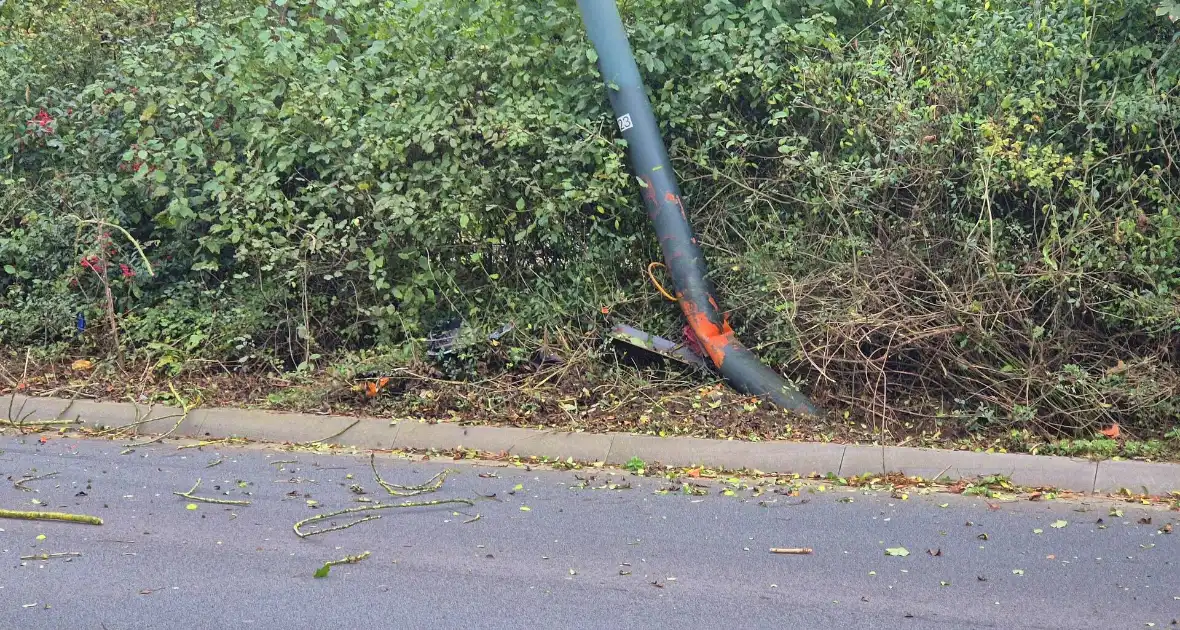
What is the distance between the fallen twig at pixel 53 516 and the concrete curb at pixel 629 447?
6.87ft

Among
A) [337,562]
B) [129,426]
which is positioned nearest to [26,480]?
[129,426]

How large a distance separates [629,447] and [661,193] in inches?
74.8

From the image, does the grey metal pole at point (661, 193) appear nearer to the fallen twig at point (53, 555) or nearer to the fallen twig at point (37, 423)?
the fallen twig at point (53, 555)

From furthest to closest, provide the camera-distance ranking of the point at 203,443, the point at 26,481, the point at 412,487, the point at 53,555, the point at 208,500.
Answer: the point at 203,443 → the point at 26,481 → the point at 412,487 → the point at 208,500 → the point at 53,555

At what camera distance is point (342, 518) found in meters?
5.86

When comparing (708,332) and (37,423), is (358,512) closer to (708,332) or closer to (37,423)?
(708,332)

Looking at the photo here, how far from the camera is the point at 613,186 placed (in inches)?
317

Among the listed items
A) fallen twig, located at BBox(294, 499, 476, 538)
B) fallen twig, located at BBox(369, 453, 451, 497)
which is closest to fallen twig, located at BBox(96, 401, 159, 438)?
fallen twig, located at BBox(369, 453, 451, 497)

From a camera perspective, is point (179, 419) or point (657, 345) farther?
point (179, 419)

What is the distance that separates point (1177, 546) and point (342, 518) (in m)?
4.12

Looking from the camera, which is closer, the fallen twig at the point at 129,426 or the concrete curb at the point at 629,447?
the concrete curb at the point at 629,447

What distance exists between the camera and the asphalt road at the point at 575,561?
4.51 metres

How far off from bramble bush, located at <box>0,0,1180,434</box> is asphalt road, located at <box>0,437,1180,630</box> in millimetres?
1563

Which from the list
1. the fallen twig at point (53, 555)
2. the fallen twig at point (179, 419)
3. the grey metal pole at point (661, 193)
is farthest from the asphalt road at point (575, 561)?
the grey metal pole at point (661, 193)
